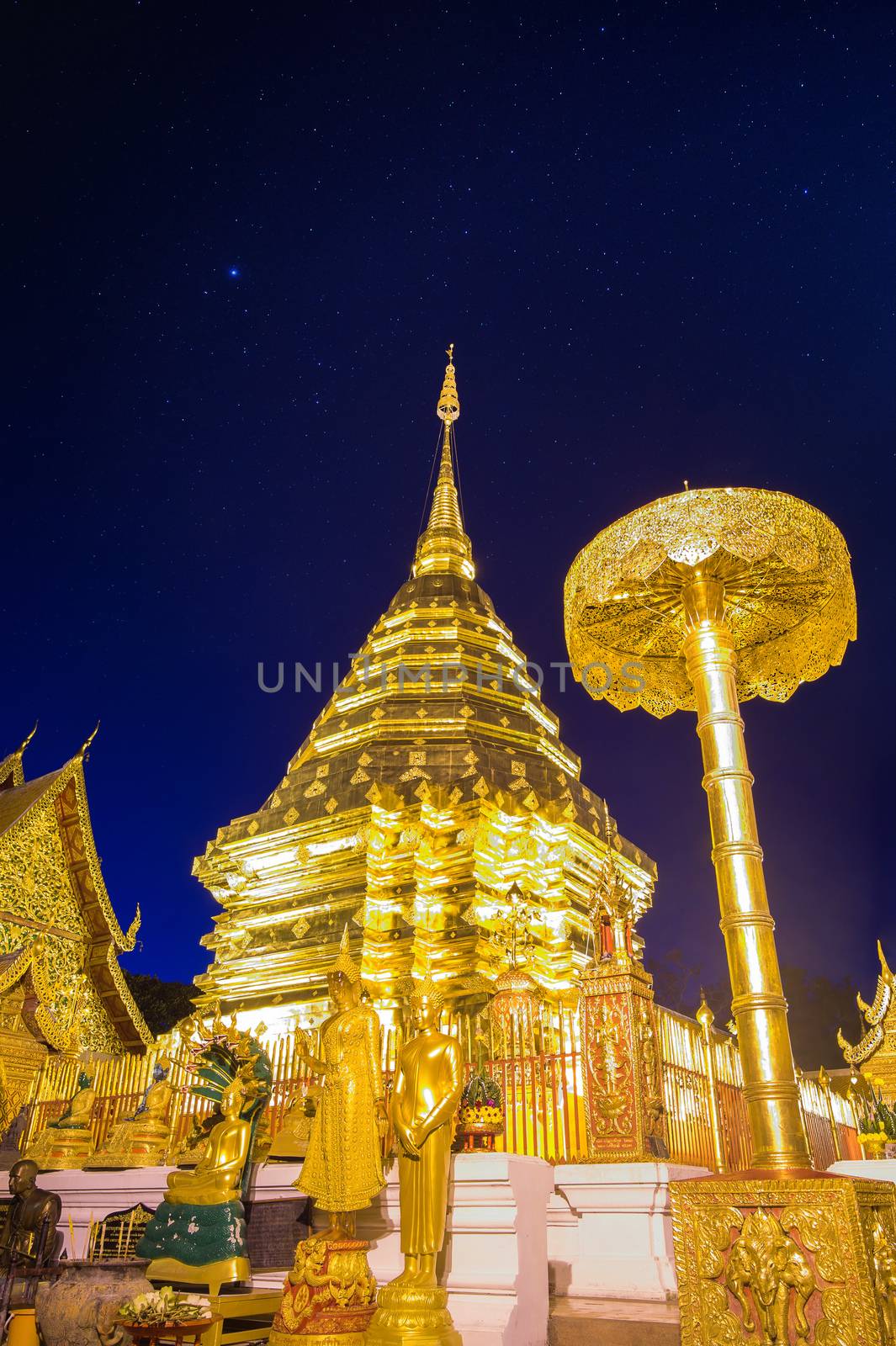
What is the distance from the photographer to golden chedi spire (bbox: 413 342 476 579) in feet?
68.8

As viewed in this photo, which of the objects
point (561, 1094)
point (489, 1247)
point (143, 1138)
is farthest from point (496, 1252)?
point (143, 1138)

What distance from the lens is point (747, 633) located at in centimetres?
815

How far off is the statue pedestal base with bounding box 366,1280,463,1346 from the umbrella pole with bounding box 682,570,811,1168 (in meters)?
1.91

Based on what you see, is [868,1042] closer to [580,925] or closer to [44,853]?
[580,925]

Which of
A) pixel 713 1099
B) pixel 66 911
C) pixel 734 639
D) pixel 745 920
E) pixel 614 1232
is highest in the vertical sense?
pixel 66 911

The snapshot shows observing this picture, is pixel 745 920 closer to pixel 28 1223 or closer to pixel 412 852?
pixel 28 1223

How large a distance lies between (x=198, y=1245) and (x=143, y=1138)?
239cm

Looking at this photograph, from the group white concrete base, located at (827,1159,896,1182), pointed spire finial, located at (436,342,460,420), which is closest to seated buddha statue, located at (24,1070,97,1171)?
white concrete base, located at (827,1159,896,1182)

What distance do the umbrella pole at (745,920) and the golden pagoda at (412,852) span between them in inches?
249

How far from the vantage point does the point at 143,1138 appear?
826cm

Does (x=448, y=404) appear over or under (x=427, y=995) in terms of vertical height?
over

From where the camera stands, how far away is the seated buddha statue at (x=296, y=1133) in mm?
7316

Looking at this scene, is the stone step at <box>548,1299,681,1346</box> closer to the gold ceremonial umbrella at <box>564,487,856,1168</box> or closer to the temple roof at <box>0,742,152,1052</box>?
the gold ceremonial umbrella at <box>564,487,856,1168</box>

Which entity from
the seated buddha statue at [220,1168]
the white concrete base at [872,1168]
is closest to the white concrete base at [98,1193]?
the seated buddha statue at [220,1168]
